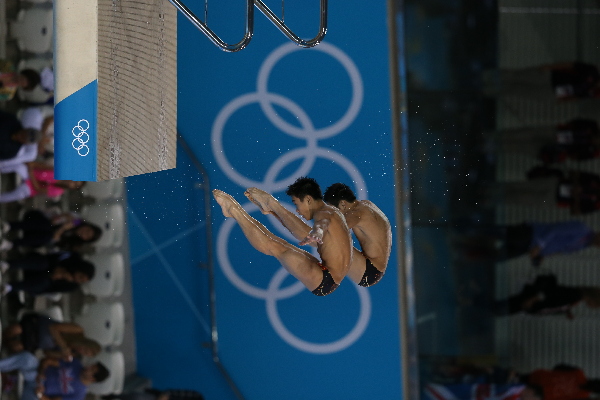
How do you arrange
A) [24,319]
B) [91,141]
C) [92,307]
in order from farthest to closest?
[92,307] → [24,319] → [91,141]

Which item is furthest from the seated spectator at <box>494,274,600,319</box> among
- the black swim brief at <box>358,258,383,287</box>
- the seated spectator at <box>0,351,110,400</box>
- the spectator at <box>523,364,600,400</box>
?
the seated spectator at <box>0,351,110,400</box>

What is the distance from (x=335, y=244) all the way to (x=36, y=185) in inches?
111

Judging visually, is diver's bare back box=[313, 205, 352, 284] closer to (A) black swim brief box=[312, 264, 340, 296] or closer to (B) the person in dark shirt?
(A) black swim brief box=[312, 264, 340, 296]

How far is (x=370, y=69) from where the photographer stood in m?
5.54

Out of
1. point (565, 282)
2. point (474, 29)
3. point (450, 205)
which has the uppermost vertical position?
point (474, 29)

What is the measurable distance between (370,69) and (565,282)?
2374mm

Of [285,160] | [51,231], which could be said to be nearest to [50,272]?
[51,231]

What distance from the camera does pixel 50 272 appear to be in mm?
5555

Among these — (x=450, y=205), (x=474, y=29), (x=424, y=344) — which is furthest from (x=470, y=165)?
(x=424, y=344)

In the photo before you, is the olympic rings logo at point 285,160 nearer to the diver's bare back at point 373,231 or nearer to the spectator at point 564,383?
the diver's bare back at point 373,231

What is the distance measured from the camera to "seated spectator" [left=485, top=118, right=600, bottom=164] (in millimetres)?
5625

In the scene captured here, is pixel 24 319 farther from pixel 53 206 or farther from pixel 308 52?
pixel 308 52

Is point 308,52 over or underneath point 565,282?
over

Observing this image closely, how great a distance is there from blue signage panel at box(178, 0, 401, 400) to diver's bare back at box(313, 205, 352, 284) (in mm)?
1479
